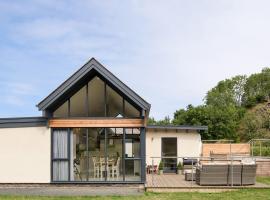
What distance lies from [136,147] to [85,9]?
582cm

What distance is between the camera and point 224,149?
1211 inches

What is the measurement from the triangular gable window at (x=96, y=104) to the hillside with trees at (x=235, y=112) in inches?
1469

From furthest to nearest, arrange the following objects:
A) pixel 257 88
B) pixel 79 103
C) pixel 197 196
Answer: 1. pixel 257 88
2. pixel 79 103
3. pixel 197 196

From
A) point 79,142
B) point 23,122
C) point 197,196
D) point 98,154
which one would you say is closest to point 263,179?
point 197,196

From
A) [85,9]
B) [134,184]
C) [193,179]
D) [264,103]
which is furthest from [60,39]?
[264,103]

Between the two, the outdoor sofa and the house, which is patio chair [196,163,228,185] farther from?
the house

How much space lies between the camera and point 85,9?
18859mm

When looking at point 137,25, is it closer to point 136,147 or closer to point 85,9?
point 85,9

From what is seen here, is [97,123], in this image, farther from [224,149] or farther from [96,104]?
[224,149]

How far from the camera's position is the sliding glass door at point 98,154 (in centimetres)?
1853

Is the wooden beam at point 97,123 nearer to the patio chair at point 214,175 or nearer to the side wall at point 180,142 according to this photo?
the patio chair at point 214,175

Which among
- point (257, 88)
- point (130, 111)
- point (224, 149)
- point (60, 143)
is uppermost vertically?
point (257, 88)

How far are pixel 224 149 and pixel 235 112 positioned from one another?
120 ft

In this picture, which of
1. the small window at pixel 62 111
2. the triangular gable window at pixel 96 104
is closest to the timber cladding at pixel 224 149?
the triangular gable window at pixel 96 104
